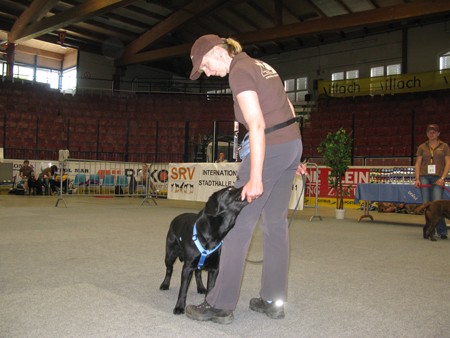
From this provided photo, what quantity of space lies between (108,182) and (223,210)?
11.2 meters

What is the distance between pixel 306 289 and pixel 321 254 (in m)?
1.33

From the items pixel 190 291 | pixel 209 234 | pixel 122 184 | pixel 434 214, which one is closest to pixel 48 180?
pixel 122 184

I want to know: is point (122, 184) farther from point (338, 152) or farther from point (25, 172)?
point (338, 152)

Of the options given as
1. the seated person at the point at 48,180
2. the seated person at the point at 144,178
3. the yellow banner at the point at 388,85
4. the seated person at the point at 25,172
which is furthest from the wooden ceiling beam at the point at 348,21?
the seated person at the point at 25,172

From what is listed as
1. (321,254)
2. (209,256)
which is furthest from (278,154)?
(321,254)

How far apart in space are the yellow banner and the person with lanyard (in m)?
10.7

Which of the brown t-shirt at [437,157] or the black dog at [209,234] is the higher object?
the brown t-shirt at [437,157]

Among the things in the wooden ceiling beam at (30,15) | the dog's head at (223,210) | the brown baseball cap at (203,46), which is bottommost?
the dog's head at (223,210)

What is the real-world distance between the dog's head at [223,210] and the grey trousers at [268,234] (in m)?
0.04

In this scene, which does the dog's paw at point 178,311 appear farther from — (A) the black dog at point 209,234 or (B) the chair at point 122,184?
(B) the chair at point 122,184

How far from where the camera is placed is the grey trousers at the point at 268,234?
1.94 m

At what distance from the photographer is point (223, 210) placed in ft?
6.36

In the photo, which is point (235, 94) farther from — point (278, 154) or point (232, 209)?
point (232, 209)

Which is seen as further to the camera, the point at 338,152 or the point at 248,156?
the point at 338,152
